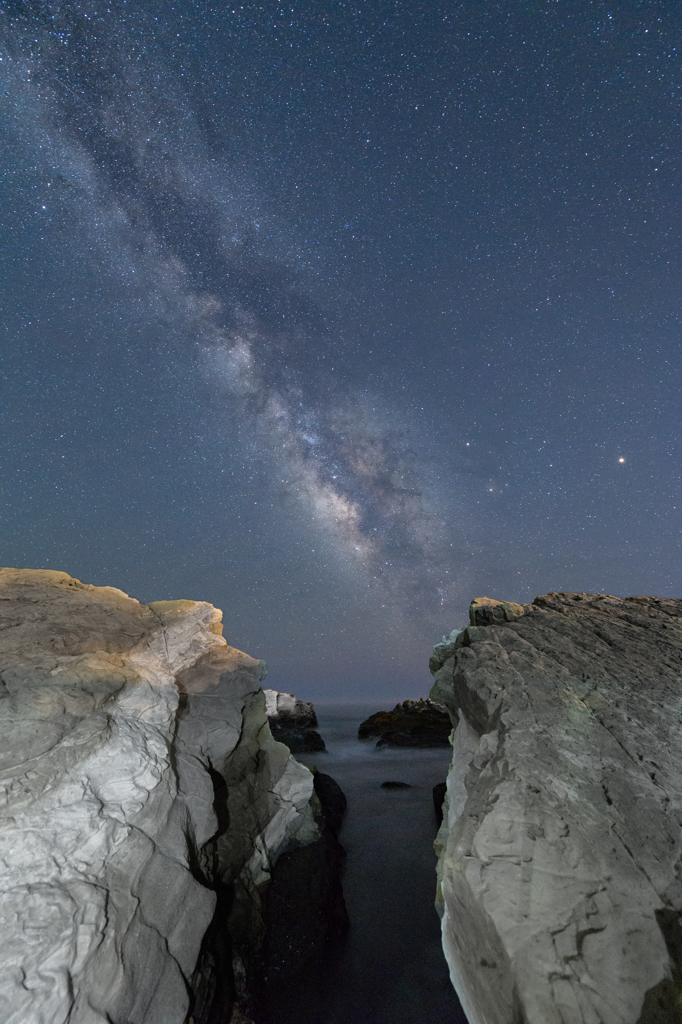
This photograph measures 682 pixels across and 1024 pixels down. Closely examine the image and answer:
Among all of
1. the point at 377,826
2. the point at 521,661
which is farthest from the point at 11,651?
the point at 377,826

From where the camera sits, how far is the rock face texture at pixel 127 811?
5.08 metres

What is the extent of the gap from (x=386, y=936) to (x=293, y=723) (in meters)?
24.8

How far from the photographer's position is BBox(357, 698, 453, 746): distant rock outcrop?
29391 mm

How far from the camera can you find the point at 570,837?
5648 millimetres

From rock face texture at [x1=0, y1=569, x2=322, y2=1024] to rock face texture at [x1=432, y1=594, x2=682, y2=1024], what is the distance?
434 cm

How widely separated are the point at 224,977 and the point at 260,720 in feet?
16.5

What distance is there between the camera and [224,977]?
7238 mm

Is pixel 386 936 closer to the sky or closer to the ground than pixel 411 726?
closer to the ground

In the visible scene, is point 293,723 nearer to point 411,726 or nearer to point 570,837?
point 411,726

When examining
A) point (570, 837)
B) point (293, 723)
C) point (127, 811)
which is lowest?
point (293, 723)

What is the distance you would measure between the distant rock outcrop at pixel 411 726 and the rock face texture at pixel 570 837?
71.2 feet

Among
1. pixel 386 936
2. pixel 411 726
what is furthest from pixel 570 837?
pixel 411 726

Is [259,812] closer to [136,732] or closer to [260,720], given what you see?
[260,720]

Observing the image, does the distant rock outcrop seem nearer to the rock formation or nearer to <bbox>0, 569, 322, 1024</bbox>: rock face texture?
the rock formation
